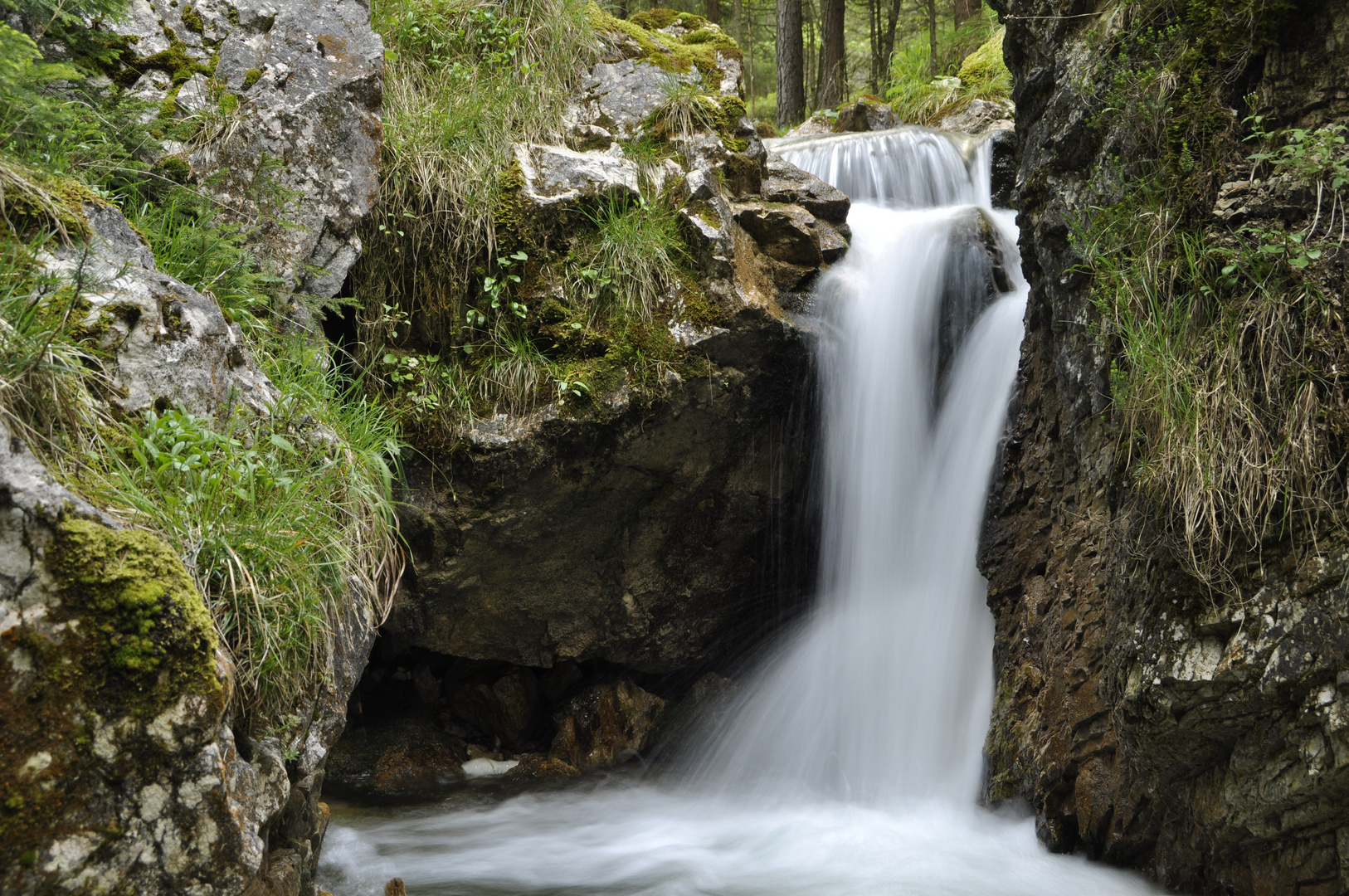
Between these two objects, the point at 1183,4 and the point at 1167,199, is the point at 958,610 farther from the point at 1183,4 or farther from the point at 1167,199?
the point at 1183,4

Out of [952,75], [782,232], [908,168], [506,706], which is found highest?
[952,75]

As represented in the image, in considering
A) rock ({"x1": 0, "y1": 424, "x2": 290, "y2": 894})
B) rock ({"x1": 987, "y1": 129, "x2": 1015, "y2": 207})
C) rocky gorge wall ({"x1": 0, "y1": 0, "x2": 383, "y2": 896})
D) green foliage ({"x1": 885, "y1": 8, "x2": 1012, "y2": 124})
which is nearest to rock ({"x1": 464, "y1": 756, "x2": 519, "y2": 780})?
rocky gorge wall ({"x1": 0, "y1": 0, "x2": 383, "y2": 896})

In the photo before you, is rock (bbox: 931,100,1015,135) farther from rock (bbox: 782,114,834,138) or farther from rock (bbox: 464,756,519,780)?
rock (bbox: 464,756,519,780)

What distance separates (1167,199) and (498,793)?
4.63 meters

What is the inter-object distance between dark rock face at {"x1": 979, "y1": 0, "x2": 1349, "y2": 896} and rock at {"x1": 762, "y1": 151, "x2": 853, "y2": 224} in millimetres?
1418

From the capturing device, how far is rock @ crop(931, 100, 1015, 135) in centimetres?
866

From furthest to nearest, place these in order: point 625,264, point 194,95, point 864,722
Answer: point 864,722
point 625,264
point 194,95

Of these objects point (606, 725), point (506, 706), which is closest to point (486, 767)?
point (506, 706)

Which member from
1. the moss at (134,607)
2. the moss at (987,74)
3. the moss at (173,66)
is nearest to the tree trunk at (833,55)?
the moss at (987,74)

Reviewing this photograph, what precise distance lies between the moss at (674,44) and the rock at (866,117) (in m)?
2.82

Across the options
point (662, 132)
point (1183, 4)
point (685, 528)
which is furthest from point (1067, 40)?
point (685, 528)

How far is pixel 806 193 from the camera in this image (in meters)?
6.07

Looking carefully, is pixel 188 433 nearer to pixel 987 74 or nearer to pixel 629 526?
pixel 629 526

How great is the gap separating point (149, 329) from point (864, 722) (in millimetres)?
4129
